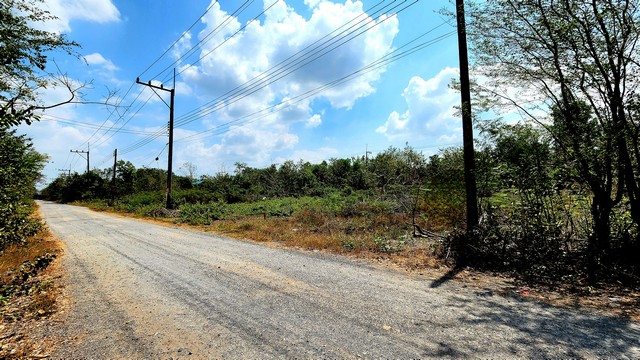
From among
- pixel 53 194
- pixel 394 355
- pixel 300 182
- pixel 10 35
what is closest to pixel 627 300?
pixel 394 355

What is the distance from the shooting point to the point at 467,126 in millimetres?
7379

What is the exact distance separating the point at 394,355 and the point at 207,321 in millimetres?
2278

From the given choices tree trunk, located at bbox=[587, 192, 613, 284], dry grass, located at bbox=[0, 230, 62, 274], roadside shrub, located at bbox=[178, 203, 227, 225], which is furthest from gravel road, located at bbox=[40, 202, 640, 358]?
roadside shrub, located at bbox=[178, 203, 227, 225]

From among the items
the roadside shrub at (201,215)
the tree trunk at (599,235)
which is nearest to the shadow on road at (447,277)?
the tree trunk at (599,235)

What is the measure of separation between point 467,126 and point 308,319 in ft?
20.0

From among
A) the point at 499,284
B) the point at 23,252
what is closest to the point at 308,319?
the point at 499,284

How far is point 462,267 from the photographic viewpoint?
639 cm

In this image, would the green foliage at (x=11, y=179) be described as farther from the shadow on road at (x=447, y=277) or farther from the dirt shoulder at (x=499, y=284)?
the shadow on road at (x=447, y=277)

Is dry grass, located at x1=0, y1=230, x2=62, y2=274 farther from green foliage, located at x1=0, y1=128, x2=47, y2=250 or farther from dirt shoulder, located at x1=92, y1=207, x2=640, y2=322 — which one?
dirt shoulder, located at x1=92, y1=207, x2=640, y2=322

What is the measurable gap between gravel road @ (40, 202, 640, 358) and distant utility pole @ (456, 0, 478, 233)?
2851mm

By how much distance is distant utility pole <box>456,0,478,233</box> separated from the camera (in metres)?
7.27

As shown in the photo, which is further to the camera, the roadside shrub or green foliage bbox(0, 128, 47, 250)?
the roadside shrub

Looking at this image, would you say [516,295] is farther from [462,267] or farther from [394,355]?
[394,355]

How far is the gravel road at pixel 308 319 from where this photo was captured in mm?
3047
